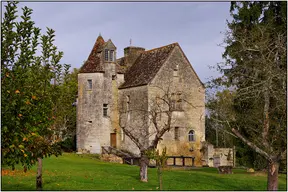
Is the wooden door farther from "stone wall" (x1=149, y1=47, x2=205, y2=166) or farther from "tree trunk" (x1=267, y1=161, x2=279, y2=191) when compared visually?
"tree trunk" (x1=267, y1=161, x2=279, y2=191)

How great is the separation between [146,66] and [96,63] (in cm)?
508

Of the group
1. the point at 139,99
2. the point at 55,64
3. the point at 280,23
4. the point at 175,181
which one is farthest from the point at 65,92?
the point at 139,99

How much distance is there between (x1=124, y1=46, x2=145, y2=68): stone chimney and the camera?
161ft

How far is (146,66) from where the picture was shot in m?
45.6

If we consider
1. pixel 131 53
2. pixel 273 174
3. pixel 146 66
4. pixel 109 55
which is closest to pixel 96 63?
pixel 109 55

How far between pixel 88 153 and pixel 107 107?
4.88 meters

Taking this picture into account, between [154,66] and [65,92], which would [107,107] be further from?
[65,92]

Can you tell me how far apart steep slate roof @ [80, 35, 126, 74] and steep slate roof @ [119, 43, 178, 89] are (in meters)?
1.27

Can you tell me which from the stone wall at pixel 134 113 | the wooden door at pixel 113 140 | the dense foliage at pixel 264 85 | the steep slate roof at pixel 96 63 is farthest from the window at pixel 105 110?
the dense foliage at pixel 264 85

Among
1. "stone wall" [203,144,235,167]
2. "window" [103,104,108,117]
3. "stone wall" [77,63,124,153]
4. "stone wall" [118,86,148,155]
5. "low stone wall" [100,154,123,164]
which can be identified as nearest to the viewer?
"low stone wall" [100,154,123,164]

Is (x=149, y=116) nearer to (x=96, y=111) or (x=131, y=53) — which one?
(x=96, y=111)

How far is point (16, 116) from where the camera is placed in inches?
474

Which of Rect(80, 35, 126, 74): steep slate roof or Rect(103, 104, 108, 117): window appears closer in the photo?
Rect(80, 35, 126, 74): steep slate roof

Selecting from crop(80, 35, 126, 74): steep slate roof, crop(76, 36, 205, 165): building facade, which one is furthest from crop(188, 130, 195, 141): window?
crop(80, 35, 126, 74): steep slate roof
